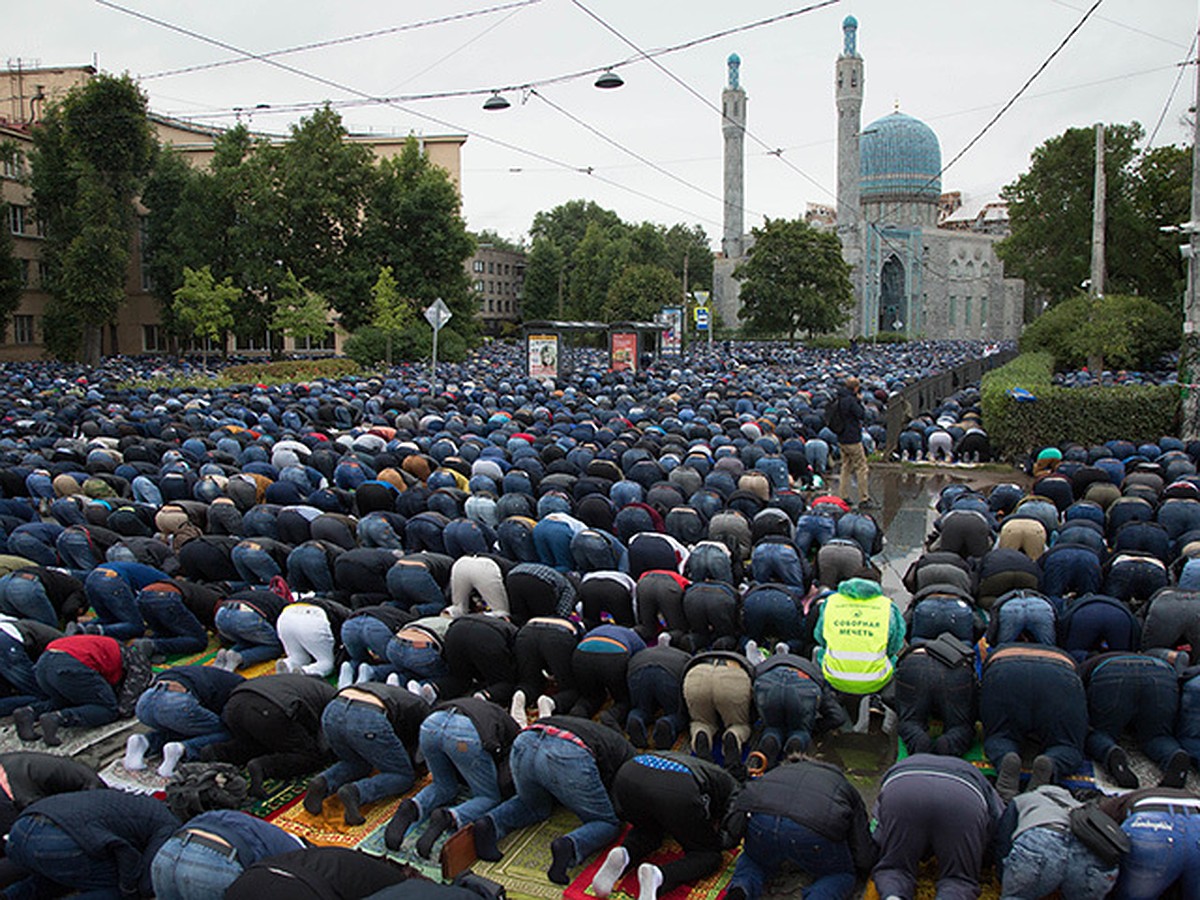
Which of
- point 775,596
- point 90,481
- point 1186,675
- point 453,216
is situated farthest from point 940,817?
point 453,216

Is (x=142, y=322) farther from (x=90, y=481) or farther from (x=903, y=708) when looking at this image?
(x=903, y=708)

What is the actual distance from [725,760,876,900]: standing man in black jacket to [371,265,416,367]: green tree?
→ 38.3 meters

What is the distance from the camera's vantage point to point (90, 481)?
516 inches

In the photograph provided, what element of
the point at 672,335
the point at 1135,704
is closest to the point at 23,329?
the point at 672,335

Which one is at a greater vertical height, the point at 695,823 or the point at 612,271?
the point at 612,271

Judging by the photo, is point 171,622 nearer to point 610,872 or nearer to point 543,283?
point 610,872

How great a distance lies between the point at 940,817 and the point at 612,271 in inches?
3205

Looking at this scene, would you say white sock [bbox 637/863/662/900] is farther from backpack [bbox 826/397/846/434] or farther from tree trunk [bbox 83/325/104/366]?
tree trunk [bbox 83/325/104/366]

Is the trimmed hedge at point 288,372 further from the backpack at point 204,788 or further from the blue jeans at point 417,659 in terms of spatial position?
the backpack at point 204,788

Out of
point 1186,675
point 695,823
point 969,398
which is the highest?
point 969,398

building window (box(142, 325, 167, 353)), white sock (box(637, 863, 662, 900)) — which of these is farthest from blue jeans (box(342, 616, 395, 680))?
building window (box(142, 325, 167, 353))

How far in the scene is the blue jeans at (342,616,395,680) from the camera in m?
7.45

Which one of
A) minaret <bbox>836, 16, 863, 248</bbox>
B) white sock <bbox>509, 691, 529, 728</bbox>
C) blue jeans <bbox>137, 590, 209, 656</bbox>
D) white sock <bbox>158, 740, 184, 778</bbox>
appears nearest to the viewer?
white sock <bbox>158, 740, 184, 778</bbox>

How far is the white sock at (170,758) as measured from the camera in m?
6.07
